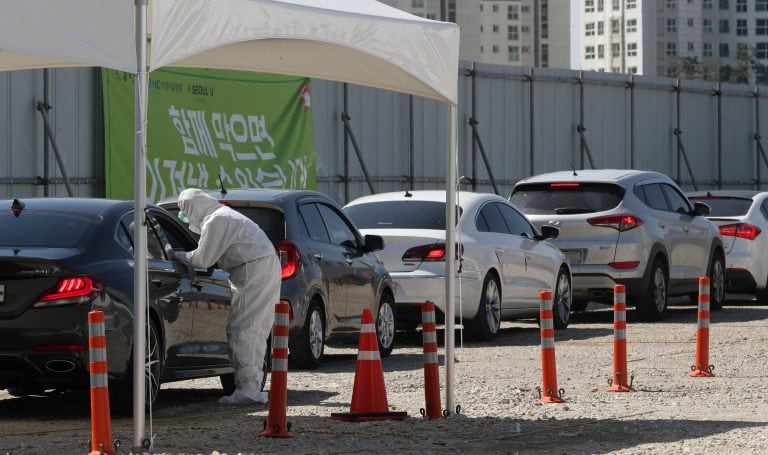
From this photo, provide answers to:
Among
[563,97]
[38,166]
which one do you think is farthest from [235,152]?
[563,97]

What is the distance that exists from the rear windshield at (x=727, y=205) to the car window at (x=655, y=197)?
3.17 metres

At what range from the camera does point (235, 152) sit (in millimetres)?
23047

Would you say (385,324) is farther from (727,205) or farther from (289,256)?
(727,205)

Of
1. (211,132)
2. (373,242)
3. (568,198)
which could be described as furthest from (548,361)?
(211,132)

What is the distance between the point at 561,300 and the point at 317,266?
5524mm

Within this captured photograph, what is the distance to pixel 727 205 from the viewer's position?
2430cm

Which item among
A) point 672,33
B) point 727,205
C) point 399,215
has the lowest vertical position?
point 399,215

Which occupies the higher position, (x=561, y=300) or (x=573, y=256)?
(x=573, y=256)

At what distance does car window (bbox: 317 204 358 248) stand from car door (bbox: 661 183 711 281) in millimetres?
6865

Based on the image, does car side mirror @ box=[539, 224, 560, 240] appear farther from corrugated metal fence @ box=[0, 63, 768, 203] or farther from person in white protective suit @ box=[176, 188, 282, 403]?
person in white protective suit @ box=[176, 188, 282, 403]

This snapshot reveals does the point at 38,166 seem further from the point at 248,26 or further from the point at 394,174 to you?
the point at 248,26

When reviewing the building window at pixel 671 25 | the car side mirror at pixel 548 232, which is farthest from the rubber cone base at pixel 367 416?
the building window at pixel 671 25

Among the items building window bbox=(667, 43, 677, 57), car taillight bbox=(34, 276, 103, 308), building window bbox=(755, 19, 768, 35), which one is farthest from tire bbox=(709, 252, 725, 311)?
building window bbox=(755, 19, 768, 35)

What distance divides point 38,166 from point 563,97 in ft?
45.6
